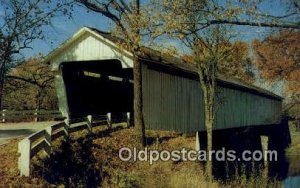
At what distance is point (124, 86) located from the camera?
117 feet

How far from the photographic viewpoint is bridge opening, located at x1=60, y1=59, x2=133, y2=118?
2925cm

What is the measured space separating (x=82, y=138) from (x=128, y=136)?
311 centimetres

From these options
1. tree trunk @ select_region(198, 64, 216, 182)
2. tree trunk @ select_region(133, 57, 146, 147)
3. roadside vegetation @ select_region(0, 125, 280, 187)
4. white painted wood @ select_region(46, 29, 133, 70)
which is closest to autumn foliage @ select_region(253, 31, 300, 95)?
white painted wood @ select_region(46, 29, 133, 70)

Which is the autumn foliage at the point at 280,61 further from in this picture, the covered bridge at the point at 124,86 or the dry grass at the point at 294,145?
the covered bridge at the point at 124,86

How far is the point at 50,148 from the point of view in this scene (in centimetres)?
1466

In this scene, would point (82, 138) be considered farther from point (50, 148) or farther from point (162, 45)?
point (162, 45)

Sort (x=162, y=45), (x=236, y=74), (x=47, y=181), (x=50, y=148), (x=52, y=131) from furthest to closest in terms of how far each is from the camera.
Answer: (x=236, y=74), (x=162, y=45), (x=52, y=131), (x=50, y=148), (x=47, y=181)

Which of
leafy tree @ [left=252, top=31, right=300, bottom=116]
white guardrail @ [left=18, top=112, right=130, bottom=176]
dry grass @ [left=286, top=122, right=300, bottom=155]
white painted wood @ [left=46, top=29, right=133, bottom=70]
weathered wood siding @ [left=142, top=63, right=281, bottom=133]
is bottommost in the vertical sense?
dry grass @ [left=286, top=122, right=300, bottom=155]

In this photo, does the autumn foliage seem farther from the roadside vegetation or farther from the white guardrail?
the white guardrail

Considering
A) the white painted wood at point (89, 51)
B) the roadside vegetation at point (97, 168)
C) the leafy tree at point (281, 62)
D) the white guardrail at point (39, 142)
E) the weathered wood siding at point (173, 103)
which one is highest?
the leafy tree at point (281, 62)

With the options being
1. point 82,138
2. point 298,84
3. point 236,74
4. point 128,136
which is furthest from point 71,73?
point 236,74

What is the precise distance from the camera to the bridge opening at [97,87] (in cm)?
2925

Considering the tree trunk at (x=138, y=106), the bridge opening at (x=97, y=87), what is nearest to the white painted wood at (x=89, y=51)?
the bridge opening at (x=97, y=87)

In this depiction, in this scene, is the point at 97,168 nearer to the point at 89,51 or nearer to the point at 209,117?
the point at 209,117
